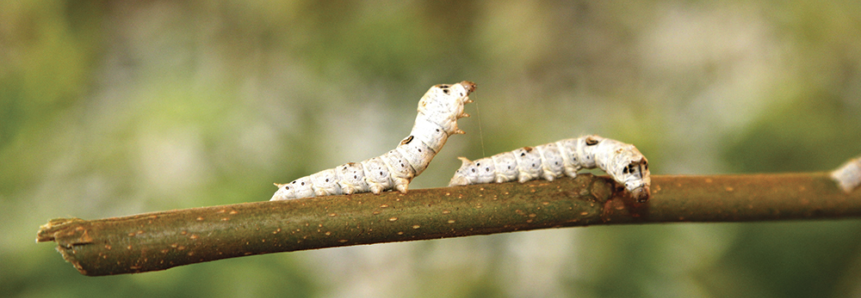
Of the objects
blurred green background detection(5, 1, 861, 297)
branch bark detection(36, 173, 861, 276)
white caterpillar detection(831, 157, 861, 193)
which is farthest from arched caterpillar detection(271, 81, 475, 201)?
blurred green background detection(5, 1, 861, 297)

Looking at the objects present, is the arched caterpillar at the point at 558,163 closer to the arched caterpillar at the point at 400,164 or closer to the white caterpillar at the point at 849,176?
the arched caterpillar at the point at 400,164

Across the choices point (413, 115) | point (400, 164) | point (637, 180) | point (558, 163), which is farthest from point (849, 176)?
point (413, 115)

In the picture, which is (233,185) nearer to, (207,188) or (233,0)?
(207,188)

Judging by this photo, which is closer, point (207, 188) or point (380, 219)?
point (380, 219)

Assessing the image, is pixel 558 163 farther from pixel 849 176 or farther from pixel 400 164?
pixel 849 176

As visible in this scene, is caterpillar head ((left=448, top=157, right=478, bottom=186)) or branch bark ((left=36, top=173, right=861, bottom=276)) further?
caterpillar head ((left=448, top=157, right=478, bottom=186))

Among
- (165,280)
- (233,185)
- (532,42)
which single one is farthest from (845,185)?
(165,280)

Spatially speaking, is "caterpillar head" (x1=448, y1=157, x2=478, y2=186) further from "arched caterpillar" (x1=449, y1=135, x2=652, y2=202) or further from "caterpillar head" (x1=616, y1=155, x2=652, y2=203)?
"caterpillar head" (x1=616, y1=155, x2=652, y2=203)
